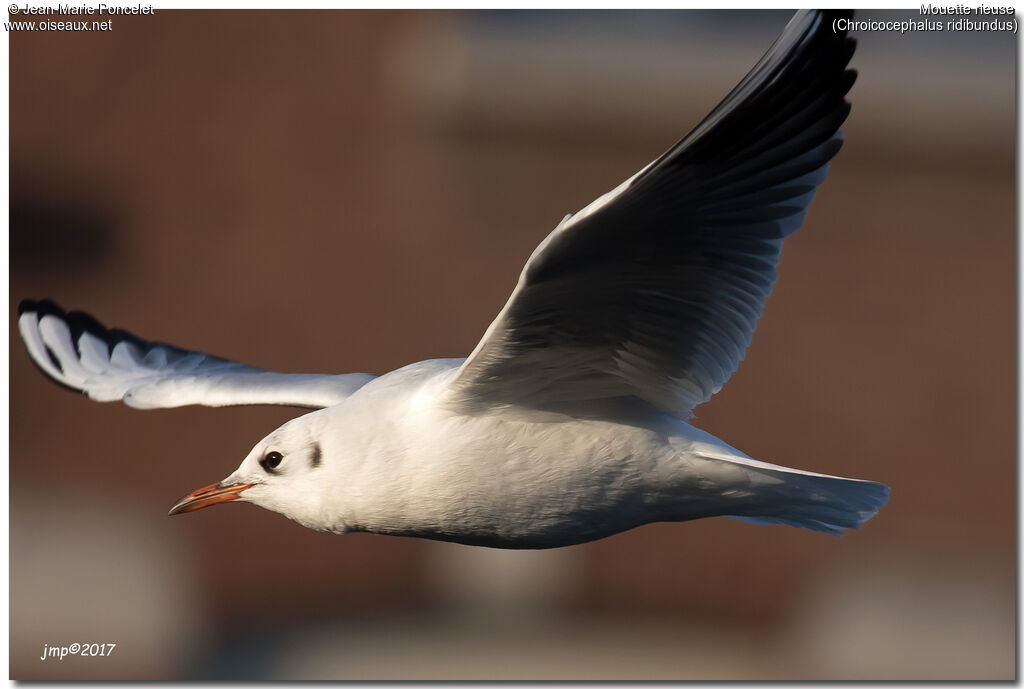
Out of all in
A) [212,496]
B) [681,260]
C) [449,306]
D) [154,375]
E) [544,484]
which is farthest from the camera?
[449,306]

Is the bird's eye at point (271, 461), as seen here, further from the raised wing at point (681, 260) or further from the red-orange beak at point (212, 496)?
the raised wing at point (681, 260)

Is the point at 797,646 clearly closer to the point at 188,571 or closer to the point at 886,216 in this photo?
the point at 886,216

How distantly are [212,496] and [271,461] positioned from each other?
203 millimetres

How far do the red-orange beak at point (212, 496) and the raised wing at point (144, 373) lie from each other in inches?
17.8

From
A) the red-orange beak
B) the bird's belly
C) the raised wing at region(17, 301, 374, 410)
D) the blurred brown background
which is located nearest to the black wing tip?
the raised wing at region(17, 301, 374, 410)

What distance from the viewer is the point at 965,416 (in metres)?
7.53

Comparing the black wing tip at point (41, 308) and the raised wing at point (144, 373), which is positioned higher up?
the black wing tip at point (41, 308)

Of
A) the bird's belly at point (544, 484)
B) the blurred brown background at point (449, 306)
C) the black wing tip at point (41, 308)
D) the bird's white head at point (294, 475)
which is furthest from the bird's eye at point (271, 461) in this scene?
the blurred brown background at point (449, 306)

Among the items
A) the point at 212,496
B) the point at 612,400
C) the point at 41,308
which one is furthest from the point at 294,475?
the point at 41,308

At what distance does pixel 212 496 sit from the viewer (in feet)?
8.71

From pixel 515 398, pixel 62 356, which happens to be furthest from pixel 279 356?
pixel 515 398

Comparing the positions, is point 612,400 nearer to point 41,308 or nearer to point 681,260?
point 681,260

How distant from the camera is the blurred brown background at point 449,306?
703cm

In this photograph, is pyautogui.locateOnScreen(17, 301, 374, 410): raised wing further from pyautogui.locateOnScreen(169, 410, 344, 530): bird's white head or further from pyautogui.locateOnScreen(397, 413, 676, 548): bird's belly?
pyautogui.locateOnScreen(397, 413, 676, 548): bird's belly
